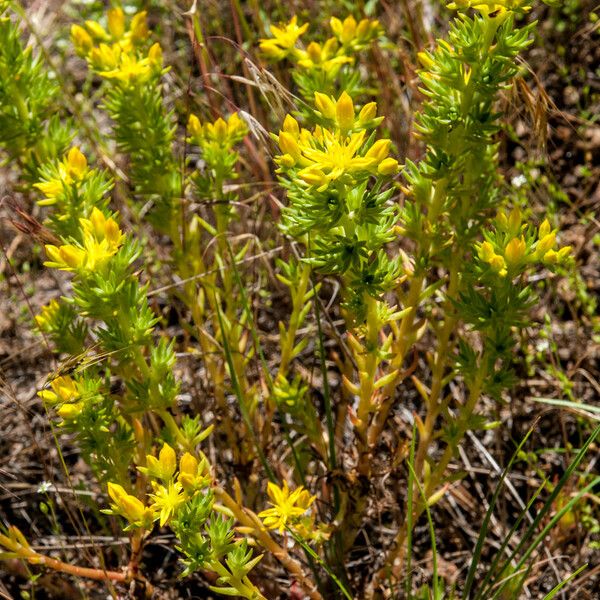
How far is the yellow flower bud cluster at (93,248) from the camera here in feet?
5.34

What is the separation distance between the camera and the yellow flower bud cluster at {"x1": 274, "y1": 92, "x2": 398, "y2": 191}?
1.46 metres

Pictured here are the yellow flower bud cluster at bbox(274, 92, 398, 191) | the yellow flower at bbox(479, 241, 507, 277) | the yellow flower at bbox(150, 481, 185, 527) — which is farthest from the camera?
the yellow flower at bbox(479, 241, 507, 277)

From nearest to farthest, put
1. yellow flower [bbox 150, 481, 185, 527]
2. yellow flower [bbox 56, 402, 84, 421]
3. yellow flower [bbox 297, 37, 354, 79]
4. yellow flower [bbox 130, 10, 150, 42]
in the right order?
yellow flower [bbox 150, 481, 185, 527] → yellow flower [bbox 56, 402, 84, 421] → yellow flower [bbox 297, 37, 354, 79] → yellow flower [bbox 130, 10, 150, 42]

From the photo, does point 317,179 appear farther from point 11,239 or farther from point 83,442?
point 11,239

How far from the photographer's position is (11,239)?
135 inches

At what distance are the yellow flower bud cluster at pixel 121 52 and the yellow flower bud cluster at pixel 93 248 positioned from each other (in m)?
0.50

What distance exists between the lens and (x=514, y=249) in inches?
65.2

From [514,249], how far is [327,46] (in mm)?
765

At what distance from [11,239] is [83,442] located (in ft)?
6.02

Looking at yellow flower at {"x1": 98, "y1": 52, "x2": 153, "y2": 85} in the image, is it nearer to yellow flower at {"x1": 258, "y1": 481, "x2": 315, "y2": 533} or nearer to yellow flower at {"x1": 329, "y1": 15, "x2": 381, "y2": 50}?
yellow flower at {"x1": 329, "y1": 15, "x2": 381, "y2": 50}

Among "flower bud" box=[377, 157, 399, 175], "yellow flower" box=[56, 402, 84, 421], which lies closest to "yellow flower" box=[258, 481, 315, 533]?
"yellow flower" box=[56, 402, 84, 421]

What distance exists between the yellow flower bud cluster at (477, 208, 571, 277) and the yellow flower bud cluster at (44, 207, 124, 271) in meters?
0.82

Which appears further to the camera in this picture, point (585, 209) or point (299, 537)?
point (585, 209)

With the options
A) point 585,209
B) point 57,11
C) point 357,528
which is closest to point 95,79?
point 57,11
